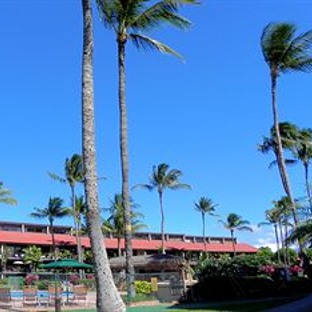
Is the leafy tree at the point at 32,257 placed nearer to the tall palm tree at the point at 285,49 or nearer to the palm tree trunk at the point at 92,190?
the tall palm tree at the point at 285,49

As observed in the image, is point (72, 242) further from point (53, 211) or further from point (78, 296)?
point (78, 296)

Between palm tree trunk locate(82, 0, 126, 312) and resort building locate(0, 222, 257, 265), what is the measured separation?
53.8m

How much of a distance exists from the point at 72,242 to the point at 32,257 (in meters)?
8.22

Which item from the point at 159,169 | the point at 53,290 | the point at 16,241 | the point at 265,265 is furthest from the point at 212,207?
the point at 53,290

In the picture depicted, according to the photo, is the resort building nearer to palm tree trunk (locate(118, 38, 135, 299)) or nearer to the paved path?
palm tree trunk (locate(118, 38, 135, 299))

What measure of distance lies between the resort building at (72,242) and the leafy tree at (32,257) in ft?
5.24

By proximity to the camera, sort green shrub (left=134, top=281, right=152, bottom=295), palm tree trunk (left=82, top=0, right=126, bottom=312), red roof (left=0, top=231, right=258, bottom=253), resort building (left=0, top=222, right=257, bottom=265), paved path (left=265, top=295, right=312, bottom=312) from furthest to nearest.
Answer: resort building (left=0, top=222, right=257, bottom=265)
red roof (left=0, top=231, right=258, bottom=253)
green shrub (left=134, top=281, right=152, bottom=295)
paved path (left=265, top=295, right=312, bottom=312)
palm tree trunk (left=82, top=0, right=126, bottom=312)

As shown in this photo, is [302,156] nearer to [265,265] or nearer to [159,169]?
[159,169]

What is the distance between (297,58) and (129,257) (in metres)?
15.0

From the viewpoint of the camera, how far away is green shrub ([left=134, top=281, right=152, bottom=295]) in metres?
29.2

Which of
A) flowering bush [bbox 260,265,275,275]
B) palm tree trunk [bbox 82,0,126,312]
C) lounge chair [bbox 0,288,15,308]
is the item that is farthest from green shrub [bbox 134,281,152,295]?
palm tree trunk [bbox 82,0,126,312]

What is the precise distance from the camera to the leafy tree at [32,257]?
65.2 metres

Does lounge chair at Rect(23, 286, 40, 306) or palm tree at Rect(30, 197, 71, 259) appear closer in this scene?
lounge chair at Rect(23, 286, 40, 306)

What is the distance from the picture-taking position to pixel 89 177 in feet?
43.4
